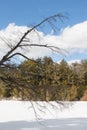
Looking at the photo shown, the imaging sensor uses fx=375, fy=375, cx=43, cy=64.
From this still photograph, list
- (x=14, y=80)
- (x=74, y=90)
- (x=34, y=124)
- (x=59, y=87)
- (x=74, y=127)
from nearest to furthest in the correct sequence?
(x=14, y=80), (x=59, y=87), (x=74, y=127), (x=34, y=124), (x=74, y=90)

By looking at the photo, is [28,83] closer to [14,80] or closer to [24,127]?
[14,80]

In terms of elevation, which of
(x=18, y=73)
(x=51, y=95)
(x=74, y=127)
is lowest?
Result: (x=74, y=127)

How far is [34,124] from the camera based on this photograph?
55.6 feet

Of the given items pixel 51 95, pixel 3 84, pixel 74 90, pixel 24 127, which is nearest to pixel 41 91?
pixel 51 95

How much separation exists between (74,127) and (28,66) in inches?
159

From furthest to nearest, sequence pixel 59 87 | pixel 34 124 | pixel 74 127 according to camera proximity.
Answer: pixel 34 124, pixel 74 127, pixel 59 87

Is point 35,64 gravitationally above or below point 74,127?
above

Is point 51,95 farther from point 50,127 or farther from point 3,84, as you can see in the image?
point 50,127

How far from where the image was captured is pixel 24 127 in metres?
15.9

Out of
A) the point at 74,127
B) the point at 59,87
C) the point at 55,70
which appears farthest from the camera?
the point at 74,127

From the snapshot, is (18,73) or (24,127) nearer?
(18,73)

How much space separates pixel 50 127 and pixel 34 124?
120 cm

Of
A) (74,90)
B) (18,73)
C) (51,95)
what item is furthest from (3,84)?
(74,90)

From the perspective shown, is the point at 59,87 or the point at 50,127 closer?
the point at 59,87
